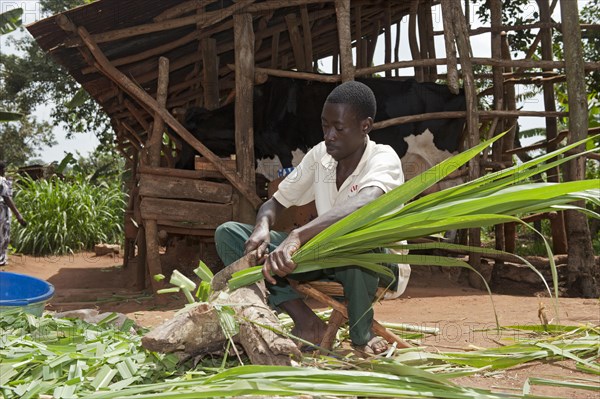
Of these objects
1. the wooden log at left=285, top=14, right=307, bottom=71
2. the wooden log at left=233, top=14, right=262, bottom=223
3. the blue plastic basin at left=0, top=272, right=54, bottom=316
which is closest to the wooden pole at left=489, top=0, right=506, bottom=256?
the wooden log at left=285, top=14, right=307, bottom=71

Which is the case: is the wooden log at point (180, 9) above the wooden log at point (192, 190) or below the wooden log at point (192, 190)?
above

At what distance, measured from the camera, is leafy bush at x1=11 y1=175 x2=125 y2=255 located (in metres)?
11.3

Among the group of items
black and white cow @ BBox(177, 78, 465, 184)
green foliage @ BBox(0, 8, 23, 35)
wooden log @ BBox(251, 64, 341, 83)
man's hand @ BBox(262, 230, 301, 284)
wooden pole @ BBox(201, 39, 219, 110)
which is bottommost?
man's hand @ BBox(262, 230, 301, 284)

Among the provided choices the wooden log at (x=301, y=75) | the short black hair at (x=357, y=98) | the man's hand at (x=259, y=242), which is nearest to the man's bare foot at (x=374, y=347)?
the man's hand at (x=259, y=242)

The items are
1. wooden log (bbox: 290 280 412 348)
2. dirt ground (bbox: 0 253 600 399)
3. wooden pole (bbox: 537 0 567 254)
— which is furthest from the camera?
wooden pole (bbox: 537 0 567 254)

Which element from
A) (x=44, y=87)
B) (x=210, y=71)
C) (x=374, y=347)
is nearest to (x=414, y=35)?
(x=210, y=71)

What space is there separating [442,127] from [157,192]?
106 inches

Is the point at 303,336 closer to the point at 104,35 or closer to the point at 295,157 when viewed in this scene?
the point at 295,157

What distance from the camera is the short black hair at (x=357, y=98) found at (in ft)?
9.54

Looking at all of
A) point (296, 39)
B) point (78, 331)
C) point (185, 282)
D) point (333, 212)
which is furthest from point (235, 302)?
point (296, 39)

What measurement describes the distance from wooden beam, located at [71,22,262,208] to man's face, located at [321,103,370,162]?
2770 millimetres

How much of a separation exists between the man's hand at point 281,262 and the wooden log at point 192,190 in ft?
11.0

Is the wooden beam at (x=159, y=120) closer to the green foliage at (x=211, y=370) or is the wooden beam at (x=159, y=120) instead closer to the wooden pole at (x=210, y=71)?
the wooden pole at (x=210, y=71)

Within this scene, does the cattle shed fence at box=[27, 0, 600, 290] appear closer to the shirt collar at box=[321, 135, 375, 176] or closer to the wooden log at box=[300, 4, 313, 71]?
the wooden log at box=[300, 4, 313, 71]
